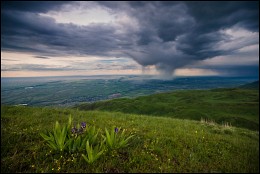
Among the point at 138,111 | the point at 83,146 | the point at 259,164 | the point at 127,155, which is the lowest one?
the point at 138,111

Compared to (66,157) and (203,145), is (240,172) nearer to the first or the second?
(203,145)

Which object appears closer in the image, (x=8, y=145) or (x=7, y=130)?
(x=8, y=145)

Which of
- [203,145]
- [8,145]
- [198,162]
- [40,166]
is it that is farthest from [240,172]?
[8,145]

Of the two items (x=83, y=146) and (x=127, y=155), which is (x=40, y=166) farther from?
(x=127, y=155)

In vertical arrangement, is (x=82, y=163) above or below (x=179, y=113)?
above

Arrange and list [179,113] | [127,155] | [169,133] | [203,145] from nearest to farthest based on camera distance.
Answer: [127,155]
[203,145]
[169,133]
[179,113]

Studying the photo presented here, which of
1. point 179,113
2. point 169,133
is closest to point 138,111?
Result: point 179,113

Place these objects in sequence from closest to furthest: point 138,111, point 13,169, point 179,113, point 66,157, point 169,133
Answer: point 13,169
point 66,157
point 169,133
point 179,113
point 138,111

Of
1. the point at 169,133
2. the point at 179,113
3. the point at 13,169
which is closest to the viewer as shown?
the point at 13,169

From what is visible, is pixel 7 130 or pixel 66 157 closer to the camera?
pixel 66 157

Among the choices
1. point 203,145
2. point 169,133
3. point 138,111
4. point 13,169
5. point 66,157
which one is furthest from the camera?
point 138,111
